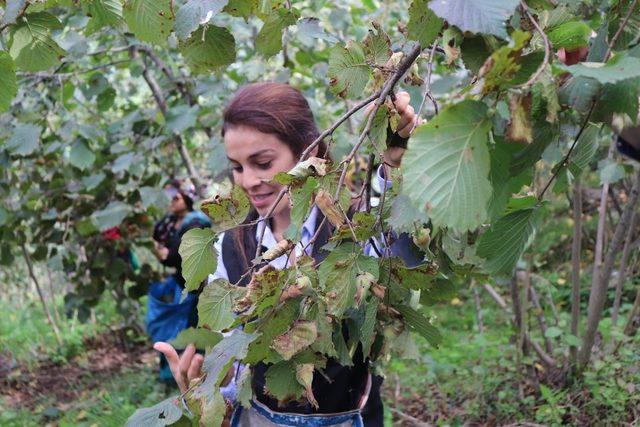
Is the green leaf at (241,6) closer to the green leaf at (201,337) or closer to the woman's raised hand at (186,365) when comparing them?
the green leaf at (201,337)

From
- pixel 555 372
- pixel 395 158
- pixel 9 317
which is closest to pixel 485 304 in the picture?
pixel 555 372

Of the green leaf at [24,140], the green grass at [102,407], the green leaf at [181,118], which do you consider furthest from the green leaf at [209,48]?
the green grass at [102,407]

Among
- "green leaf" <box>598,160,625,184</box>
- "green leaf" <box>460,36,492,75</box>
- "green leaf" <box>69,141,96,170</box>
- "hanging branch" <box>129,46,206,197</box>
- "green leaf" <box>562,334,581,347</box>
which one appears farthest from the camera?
"hanging branch" <box>129,46,206,197</box>

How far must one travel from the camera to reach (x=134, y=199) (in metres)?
3.98

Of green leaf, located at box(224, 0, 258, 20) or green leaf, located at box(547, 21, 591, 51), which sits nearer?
green leaf, located at box(547, 21, 591, 51)

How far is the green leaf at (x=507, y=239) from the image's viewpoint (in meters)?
0.82

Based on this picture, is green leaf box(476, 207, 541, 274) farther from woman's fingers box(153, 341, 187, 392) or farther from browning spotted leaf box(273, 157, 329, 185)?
woman's fingers box(153, 341, 187, 392)

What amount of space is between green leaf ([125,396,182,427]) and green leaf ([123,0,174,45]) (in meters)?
0.54

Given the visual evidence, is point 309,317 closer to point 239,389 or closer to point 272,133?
point 239,389

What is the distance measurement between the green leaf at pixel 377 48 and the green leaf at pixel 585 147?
0.29 m

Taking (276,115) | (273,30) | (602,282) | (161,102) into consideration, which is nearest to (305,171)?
(273,30)

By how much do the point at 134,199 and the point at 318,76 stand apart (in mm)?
1549

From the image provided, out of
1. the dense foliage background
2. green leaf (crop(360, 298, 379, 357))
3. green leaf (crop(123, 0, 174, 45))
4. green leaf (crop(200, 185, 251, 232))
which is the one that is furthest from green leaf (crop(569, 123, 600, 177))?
green leaf (crop(123, 0, 174, 45))

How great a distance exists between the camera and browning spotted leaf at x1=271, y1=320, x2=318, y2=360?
2.76 feet
